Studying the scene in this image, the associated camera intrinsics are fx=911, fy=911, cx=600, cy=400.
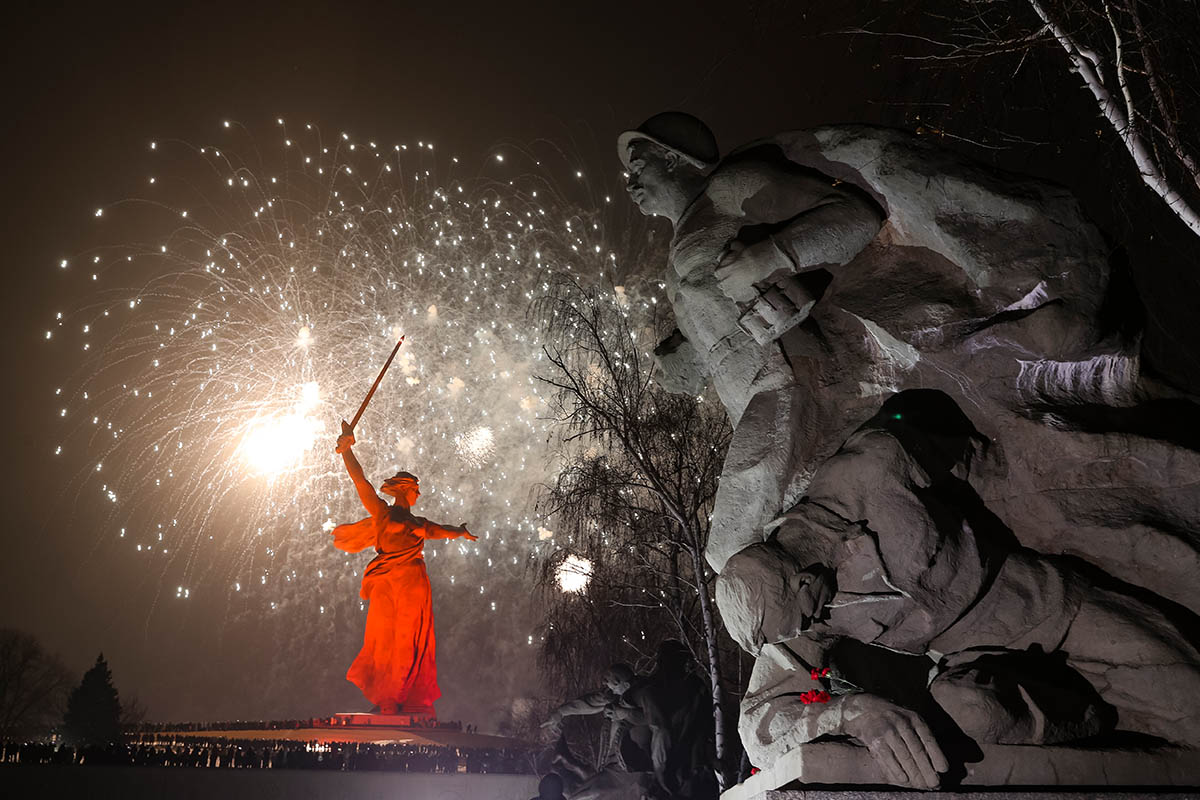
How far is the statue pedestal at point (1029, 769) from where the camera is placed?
2775 mm

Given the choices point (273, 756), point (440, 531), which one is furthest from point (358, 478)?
point (273, 756)

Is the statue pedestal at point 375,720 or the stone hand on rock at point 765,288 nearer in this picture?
the stone hand on rock at point 765,288

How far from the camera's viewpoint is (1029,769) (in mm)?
2811

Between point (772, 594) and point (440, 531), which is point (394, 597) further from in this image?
point (772, 594)

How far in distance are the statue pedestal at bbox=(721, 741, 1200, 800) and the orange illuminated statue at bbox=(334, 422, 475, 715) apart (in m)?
15.8

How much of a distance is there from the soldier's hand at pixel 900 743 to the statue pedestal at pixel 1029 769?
0.15 feet

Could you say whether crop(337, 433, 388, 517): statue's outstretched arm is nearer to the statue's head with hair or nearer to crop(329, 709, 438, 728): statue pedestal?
crop(329, 709, 438, 728): statue pedestal

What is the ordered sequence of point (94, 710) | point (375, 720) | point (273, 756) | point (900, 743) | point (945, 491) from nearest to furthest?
1. point (900, 743)
2. point (945, 491)
3. point (273, 756)
4. point (375, 720)
5. point (94, 710)

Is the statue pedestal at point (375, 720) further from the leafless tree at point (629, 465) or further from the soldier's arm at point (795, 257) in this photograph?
the soldier's arm at point (795, 257)

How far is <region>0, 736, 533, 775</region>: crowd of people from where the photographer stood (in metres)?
13.1

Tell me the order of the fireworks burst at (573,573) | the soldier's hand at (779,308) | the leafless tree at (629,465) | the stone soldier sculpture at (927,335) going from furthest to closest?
the fireworks burst at (573,573) < the leafless tree at (629,465) < the soldier's hand at (779,308) < the stone soldier sculpture at (927,335)

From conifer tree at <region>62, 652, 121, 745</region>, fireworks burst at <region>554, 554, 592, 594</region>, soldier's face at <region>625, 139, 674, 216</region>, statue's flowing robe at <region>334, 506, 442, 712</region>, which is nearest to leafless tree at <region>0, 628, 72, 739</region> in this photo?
conifer tree at <region>62, 652, 121, 745</region>

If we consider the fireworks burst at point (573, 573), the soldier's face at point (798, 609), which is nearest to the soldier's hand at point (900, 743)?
the soldier's face at point (798, 609)

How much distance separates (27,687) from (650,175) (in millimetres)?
42474
